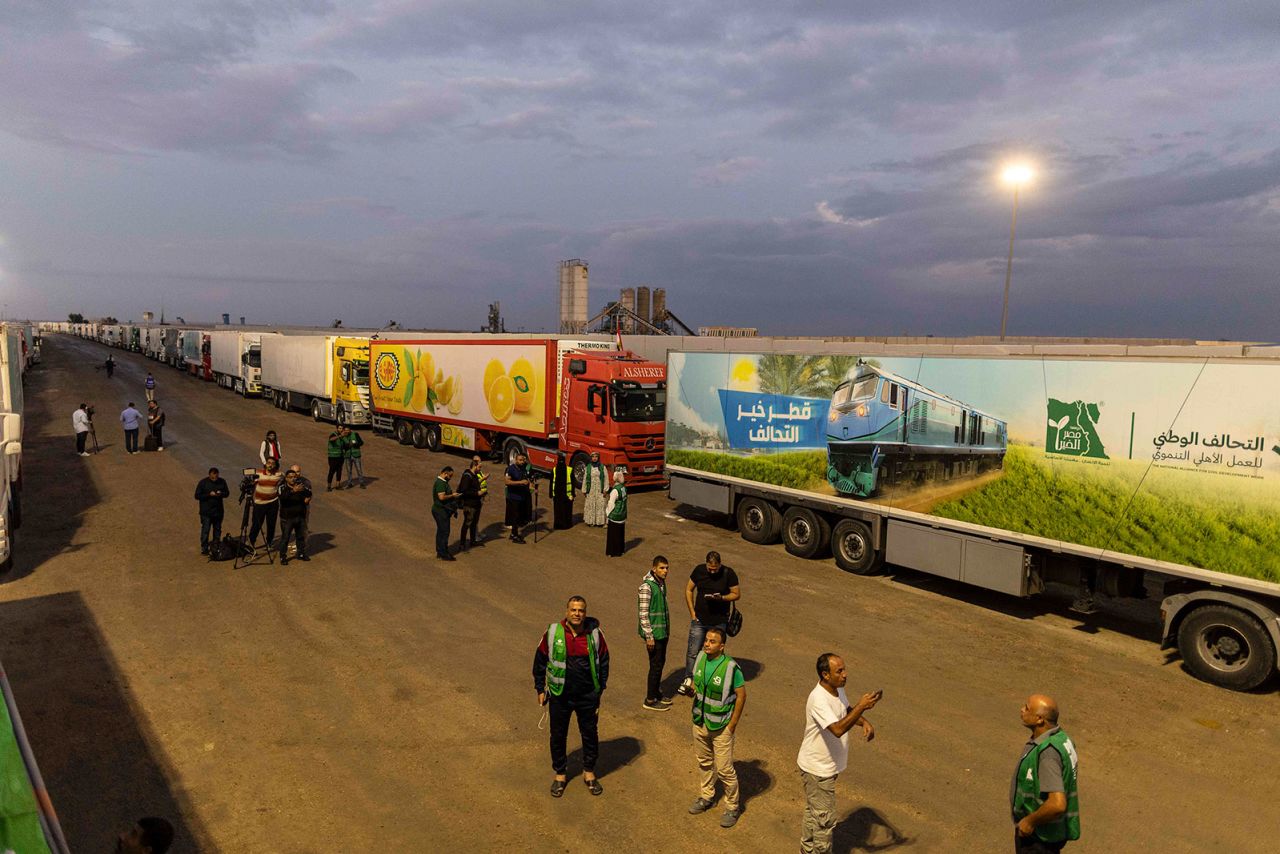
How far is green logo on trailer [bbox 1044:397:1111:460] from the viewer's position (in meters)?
10.7

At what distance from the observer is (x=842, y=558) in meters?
14.2

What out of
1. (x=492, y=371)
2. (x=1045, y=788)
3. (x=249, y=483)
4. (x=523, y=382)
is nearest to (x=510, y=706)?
(x=1045, y=788)

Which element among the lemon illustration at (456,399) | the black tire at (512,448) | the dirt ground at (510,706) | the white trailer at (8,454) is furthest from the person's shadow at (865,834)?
the lemon illustration at (456,399)

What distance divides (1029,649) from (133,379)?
6106 centimetres

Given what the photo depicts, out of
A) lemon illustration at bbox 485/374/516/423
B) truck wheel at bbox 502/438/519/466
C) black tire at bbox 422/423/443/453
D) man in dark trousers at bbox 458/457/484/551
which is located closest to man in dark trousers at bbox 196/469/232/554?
man in dark trousers at bbox 458/457/484/551

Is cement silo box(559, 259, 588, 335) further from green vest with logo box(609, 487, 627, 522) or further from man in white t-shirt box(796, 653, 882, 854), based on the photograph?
man in white t-shirt box(796, 653, 882, 854)

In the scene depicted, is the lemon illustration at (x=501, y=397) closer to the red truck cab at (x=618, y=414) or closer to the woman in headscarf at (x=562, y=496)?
the red truck cab at (x=618, y=414)

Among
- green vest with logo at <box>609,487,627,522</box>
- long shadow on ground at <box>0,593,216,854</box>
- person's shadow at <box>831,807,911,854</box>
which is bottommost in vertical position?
long shadow on ground at <box>0,593,216,854</box>

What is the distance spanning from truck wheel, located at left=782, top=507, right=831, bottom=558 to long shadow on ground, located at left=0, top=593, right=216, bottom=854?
1075 cm

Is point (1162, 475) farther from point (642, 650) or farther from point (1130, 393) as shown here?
point (642, 650)

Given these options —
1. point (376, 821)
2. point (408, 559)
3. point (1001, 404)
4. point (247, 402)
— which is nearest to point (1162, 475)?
point (1001, 404)

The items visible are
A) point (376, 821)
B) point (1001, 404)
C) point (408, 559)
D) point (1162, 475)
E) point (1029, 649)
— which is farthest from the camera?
point (408, 559)

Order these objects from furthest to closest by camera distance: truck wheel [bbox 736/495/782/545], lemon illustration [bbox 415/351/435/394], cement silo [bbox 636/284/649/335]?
1. cement silo [bbox 636/284/649/335]
2. lemon illustration [bbox 415/351/435/394]
3. truck wheel [bbox 736/495/782/545]

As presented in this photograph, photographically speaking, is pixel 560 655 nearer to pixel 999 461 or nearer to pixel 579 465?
pixel 999 461
